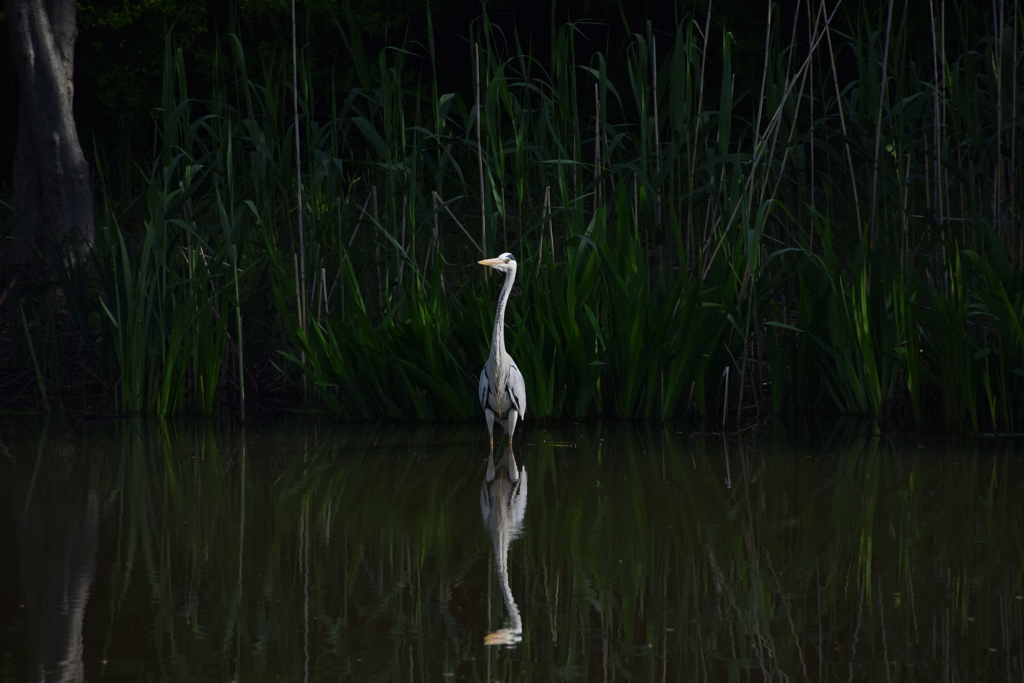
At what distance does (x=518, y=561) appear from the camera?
9.09ft

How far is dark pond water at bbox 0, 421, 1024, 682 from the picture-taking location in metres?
2.09

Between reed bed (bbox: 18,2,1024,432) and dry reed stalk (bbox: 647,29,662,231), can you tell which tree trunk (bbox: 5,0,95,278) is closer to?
reed bed (bbox: 18,2,1024,432)

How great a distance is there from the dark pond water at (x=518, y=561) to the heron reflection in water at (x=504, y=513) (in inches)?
0.5

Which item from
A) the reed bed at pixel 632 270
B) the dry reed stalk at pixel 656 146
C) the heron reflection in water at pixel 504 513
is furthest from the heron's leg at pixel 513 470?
the dry reed stalk at pixel 656 146

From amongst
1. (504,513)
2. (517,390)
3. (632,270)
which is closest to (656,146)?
(632,270)

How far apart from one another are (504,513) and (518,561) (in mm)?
551

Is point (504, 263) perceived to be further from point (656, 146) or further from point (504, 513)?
point (504, 513)

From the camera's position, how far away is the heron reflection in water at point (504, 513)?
2.25 meters

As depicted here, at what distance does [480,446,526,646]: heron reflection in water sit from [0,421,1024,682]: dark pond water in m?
0.01

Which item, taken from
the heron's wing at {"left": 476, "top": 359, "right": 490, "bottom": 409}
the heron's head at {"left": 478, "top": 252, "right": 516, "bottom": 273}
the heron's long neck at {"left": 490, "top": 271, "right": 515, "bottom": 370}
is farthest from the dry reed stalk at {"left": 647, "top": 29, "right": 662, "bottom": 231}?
the heron's wing at {"left": 476, "top": 359, "right": 490, "bottom": 409}

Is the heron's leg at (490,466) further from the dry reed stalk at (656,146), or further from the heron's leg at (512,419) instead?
the dry reed stalk at (656,146)

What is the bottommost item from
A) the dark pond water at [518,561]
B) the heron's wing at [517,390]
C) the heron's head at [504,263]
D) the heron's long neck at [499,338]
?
the dark pond water at [518,561]

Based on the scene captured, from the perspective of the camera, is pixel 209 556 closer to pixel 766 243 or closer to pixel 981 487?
pixel 981 487

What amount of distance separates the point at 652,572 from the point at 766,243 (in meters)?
3.55
